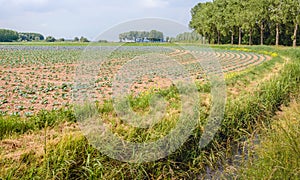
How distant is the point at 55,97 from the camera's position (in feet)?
21.1

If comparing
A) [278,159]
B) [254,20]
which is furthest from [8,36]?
[278,159]

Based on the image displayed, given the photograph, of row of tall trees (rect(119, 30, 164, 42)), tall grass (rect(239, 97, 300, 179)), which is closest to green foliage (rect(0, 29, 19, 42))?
row of tall trees (rect(119, 30, 164, 42))

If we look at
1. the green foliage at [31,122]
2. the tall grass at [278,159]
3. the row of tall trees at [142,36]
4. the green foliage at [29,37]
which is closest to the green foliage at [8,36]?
the green foliage at [29,37]

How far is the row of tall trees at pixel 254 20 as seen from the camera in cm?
2666

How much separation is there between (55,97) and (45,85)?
2.00 m

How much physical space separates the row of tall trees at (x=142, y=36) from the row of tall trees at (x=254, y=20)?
85.3 feet

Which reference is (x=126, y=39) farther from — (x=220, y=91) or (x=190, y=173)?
(x=220, y=91)

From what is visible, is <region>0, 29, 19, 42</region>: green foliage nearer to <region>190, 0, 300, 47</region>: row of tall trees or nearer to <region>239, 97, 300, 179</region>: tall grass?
<region>190, 0, 300, 47</region>: row of tall trees

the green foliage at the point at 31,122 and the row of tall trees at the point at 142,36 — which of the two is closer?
the row of tall trees at the point at 142,36

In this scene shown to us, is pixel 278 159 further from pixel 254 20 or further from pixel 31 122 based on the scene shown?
pixel 254 20

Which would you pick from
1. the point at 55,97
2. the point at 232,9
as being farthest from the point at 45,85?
the point at 232,9

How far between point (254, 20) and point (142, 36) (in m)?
29.9

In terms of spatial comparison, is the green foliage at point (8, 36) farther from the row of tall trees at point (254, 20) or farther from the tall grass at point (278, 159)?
the tall grass at point (278, 159)

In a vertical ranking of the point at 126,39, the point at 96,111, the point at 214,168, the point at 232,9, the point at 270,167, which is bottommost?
the point at 214,168
